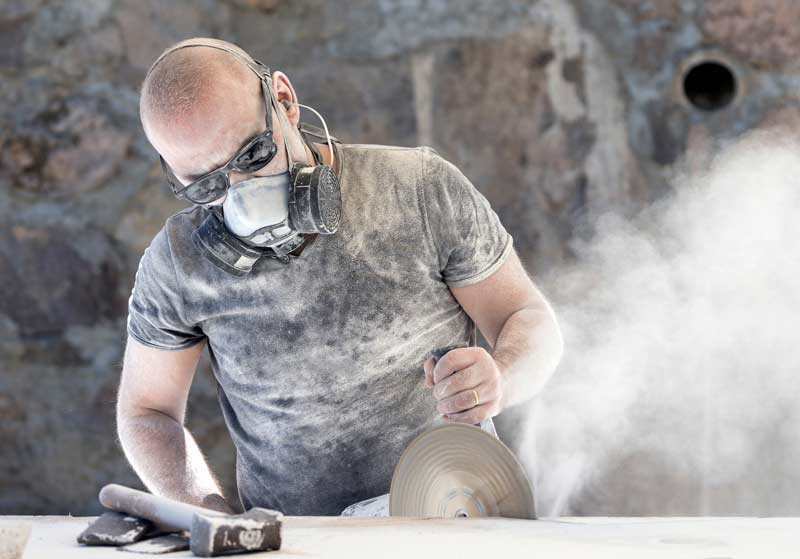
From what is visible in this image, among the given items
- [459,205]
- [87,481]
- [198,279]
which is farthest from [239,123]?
[87,481]

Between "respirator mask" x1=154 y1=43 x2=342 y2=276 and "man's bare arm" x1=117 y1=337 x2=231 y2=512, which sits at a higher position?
"respirator mask" x1=154 y1=43 x2=342 y2=276

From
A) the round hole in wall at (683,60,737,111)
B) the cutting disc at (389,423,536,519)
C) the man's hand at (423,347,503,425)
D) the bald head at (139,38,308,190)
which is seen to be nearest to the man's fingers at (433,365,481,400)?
the man's hand at (423,347,503,425)

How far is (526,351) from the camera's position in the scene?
164 cm

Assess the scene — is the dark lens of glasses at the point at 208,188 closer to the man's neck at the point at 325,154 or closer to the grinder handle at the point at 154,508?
the man's neck at the point at 325,154

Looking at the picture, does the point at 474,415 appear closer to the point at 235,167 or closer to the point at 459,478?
the point at 459,478

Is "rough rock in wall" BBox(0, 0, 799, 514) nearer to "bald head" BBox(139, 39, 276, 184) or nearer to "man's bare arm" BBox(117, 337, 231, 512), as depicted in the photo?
"man's bare arm" BBox(117, 337, 231, 512)

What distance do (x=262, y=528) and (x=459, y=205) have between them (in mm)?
845

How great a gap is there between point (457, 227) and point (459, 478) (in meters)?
0.53

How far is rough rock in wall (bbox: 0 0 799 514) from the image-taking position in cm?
240

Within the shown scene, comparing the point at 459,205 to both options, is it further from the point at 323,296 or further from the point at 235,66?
the point at 235,66

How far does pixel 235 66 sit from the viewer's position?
1.58m

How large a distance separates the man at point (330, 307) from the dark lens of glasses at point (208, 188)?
0.02 m

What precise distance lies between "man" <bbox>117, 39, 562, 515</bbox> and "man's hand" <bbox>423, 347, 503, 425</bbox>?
0.15 meters

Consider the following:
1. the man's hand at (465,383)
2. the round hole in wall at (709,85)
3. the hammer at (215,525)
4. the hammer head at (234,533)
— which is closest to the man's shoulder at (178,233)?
the man's hand at (465,383)
